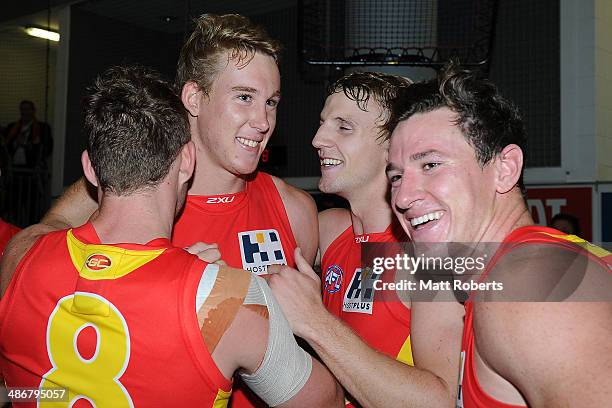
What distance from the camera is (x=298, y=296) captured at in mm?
1896

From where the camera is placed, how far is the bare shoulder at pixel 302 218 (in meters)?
2.86

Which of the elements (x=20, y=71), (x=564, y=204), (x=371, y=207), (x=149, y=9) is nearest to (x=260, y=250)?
(x=371, y=207)

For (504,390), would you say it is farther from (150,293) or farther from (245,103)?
(245,103)

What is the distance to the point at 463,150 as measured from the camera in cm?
180

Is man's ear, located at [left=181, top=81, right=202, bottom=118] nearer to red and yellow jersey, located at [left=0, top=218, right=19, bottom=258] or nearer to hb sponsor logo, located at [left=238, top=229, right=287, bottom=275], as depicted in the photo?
hb sponsor logo, located at [left=238, top=229, right=287, bottom=275]

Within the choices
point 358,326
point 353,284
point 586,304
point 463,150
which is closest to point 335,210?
point 353,284

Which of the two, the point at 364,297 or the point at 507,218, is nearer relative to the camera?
the point at 507,218

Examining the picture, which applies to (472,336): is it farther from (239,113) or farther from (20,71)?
(20,71)

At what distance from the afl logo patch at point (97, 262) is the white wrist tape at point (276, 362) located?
383 mm

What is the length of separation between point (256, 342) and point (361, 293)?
921 mm

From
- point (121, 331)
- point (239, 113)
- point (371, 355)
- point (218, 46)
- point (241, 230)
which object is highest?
point (218, 46)

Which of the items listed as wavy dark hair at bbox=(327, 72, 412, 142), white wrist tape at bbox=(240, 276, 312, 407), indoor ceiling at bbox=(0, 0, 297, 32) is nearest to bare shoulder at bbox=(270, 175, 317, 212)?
wavy dark hair at bbox=(327, 72, 412, 142)

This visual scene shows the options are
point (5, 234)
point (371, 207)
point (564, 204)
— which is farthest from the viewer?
point (564, 204)

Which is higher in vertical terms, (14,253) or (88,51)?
(88,51)
